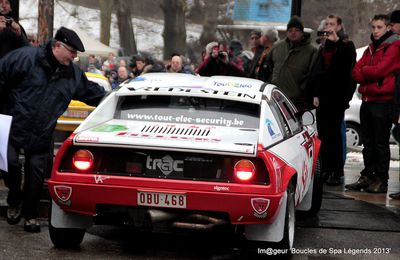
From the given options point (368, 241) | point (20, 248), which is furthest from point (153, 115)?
point (368, 241)

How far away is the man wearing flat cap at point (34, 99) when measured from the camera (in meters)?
8.37

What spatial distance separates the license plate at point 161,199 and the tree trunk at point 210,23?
142 ft

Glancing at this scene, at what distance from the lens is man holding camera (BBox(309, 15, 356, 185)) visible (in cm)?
1197

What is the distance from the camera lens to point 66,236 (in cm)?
767

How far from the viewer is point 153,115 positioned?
7.97m

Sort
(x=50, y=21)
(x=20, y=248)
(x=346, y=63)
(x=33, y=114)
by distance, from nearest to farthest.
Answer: (x=20, y=248)
(x=33, y=114)
(x=346, y=63)
(x=50, y=21)

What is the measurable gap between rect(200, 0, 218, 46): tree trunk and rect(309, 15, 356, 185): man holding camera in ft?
125

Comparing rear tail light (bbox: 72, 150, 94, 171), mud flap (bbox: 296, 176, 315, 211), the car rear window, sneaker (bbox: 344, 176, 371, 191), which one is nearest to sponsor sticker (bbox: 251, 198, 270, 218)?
the car rear window

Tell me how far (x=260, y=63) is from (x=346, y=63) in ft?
5.04

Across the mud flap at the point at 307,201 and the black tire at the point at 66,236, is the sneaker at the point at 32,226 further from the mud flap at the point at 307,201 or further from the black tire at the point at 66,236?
the mud flap at the point at 307,201

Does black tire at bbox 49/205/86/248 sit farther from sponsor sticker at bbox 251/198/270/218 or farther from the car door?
the car door

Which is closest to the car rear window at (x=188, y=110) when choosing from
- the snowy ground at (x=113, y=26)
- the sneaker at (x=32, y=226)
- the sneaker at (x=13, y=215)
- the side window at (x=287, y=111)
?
the side window at (x=287, y=111)

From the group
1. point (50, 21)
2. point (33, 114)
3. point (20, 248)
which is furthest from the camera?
point (50, 21)

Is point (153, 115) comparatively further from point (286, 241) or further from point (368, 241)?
point (368, 241)
